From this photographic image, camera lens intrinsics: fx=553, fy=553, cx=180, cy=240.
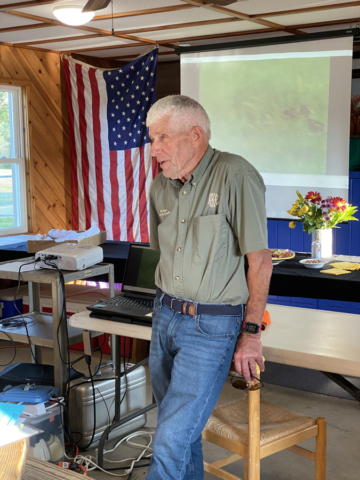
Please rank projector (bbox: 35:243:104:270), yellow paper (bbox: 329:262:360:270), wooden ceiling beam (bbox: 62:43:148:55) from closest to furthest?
projector (bbox: 35:243:104:270)
yellow paper (bbox: 329:262:360:270)
wooden ceiling beam (bbox: 62:43:148:55)

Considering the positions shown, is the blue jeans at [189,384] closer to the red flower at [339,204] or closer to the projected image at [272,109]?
the red flower at [339,204]

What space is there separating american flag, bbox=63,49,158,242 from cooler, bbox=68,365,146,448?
3065 millimetres

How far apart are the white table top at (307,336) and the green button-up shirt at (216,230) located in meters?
0.35

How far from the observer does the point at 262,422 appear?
195 centimetres

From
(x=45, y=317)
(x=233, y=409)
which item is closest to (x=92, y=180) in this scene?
(x=45, y=317)

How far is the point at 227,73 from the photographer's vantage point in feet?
17.2

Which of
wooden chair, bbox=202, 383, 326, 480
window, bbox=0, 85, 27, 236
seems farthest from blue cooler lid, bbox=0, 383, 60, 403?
window, bbox=0, 85, 27, 236

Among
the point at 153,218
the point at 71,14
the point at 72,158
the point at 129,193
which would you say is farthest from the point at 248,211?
the point at 72,158

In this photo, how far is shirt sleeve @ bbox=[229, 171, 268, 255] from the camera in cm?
155

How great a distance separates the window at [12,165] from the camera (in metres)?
5.52

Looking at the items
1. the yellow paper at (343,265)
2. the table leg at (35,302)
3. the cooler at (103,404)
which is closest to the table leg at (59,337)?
the cooler at (103,404)

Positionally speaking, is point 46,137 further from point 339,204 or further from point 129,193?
point 339,204

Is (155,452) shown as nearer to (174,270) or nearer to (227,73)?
(174,270)

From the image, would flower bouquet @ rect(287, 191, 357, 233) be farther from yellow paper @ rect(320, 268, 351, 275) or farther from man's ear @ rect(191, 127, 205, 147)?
man's ear @ rect(191, 127, 205, 147)
